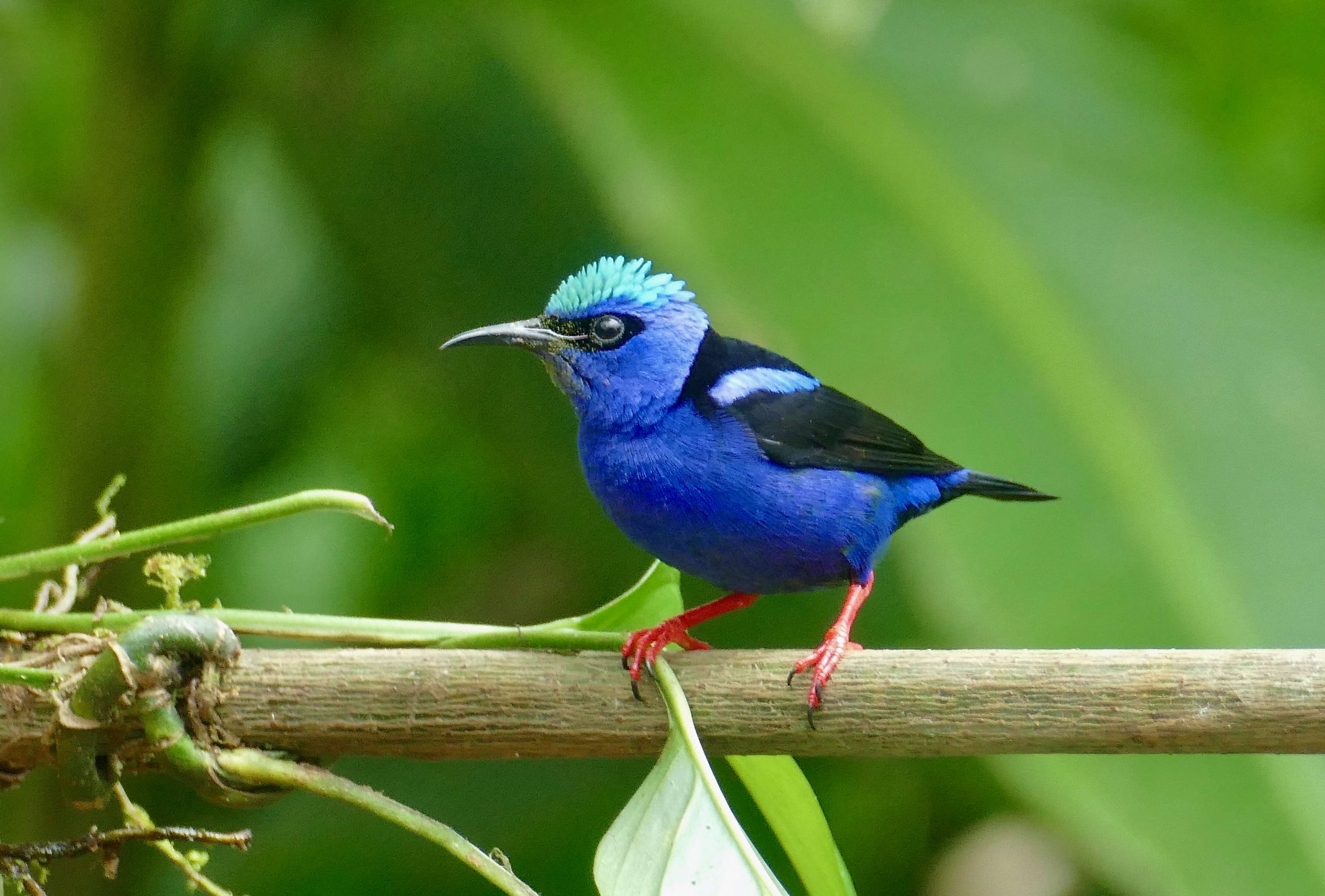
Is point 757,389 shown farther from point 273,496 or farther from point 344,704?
point 273,496

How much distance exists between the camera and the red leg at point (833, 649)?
5.77 ft

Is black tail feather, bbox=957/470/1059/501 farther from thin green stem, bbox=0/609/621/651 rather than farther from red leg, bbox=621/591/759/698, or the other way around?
thin green stem, bbox=0/609/621/651

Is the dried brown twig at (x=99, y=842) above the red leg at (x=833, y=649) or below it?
below

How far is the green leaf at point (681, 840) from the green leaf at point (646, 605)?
1.28 feet

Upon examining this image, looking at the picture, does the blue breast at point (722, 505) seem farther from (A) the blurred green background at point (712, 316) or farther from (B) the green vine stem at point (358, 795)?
(B) the green vine stem at point (358, 795)

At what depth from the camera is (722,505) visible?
7.93 ft

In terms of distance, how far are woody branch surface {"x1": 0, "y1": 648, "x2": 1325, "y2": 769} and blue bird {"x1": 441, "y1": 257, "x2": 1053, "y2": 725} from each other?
430 mm

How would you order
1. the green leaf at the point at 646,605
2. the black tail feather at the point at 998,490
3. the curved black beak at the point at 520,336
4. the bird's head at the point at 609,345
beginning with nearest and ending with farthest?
the green leaf at the point at 646,605 → the curved black beak at the point at 520,336 → the bird's head at the point at 609,345 → the black tail feather at the point at 998,490

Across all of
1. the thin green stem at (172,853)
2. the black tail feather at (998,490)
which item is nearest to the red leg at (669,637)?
the black tail feather at (998,490)

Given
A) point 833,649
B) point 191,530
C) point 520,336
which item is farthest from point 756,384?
point 191,530

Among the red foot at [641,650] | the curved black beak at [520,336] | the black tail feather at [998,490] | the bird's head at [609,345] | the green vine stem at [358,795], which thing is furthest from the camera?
the black tail feather at [998,490]

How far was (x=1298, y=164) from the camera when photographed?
3.27 metres

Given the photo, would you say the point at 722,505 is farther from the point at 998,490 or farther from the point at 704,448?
the point at 998,490

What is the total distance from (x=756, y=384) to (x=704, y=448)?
0.23m
